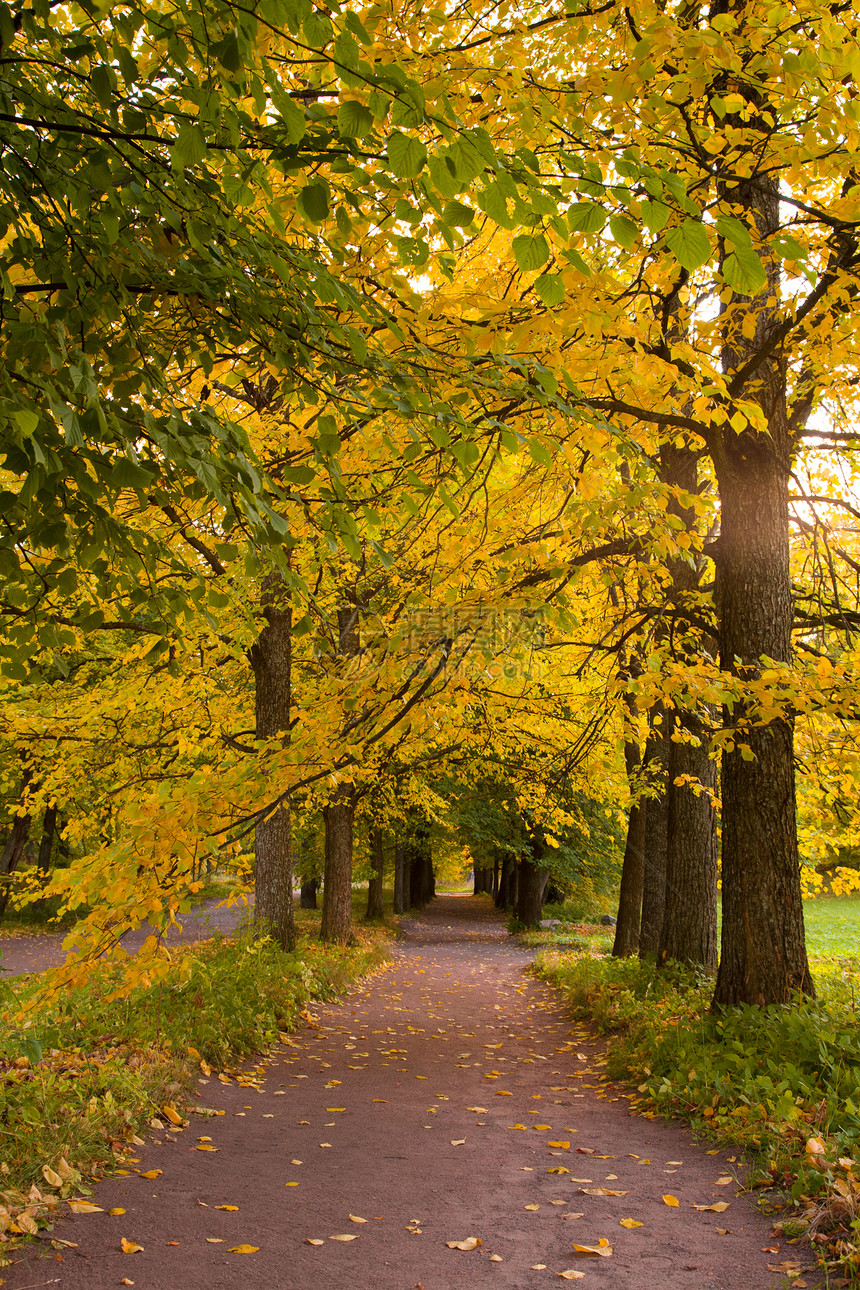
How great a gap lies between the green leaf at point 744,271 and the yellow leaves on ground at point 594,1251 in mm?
3927

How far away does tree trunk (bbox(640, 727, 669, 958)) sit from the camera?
37.1ft

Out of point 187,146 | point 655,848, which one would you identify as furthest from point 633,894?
point 187,146

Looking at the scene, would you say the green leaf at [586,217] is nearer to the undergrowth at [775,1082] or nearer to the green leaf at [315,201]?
the green leaf at [315,201]

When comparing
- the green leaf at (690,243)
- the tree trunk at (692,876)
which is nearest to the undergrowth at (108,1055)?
the green leaf at (690,243)

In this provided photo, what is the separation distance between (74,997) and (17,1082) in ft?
7.78

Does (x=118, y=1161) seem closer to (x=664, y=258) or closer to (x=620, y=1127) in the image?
(x=620, y=1127)

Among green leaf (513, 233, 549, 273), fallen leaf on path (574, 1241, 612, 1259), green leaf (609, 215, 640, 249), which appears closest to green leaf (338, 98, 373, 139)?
green leaf (513, 233, 549, 273)

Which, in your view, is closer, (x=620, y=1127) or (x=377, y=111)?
A: (x=377, y=111)

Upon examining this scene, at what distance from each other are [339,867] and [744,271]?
1477 centimetres

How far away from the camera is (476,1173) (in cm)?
477

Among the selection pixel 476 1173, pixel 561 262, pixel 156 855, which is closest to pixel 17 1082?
pixel 156 855

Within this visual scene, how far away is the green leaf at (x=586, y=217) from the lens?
238 centimetres

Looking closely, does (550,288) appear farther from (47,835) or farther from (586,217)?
(47,835)

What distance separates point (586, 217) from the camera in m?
2.39
